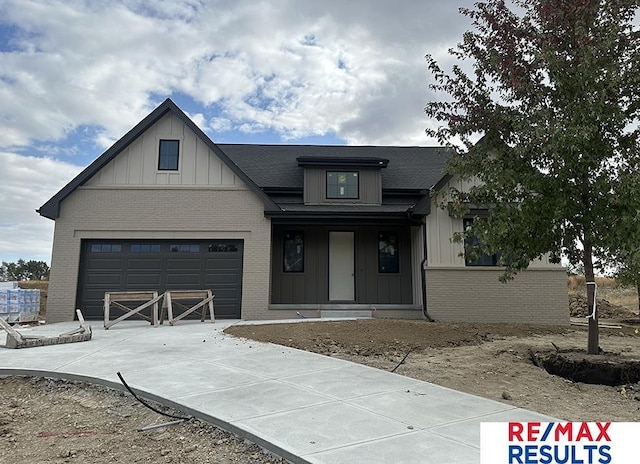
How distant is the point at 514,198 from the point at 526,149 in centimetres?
86

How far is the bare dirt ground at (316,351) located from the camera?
11.9ft

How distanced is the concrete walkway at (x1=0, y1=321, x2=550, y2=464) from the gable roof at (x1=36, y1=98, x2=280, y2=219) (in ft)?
21.5

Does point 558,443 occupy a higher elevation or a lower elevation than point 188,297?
lower

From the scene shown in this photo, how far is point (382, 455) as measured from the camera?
328 cm

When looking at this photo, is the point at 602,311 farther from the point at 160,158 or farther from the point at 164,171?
the point at 160,158

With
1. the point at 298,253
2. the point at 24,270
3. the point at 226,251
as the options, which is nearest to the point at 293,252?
the point at 298,253

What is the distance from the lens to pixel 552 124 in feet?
21.7

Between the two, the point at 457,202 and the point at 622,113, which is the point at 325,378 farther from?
the point at 622,113

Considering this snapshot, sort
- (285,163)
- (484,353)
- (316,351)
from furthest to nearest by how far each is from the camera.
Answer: (285,163)
(484,353)
(316,351)

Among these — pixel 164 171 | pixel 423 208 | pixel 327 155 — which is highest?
pixel 327 155

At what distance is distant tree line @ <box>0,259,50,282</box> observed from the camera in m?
38.6

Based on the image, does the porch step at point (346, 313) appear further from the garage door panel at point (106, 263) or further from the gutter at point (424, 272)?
the garage door panel at point (106, 263)

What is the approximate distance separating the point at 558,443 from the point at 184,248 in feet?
39.6

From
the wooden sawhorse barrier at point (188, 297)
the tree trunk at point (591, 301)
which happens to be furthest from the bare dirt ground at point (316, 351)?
the wooden sawhorse barrier at point (188, 297)
